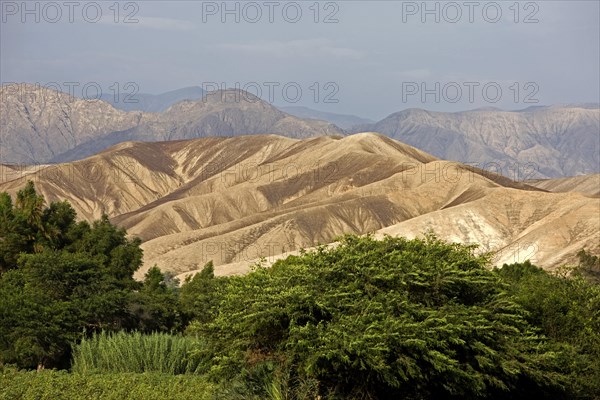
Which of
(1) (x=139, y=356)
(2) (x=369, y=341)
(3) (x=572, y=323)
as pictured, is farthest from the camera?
(1) (x=139, y=356)

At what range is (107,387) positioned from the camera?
95.1 feet

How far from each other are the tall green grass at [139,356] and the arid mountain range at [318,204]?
60.3 metres

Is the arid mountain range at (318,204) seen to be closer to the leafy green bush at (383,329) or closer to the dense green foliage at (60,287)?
the dense green foliage at (60,287)

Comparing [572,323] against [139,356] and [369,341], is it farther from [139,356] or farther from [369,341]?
[139,356]

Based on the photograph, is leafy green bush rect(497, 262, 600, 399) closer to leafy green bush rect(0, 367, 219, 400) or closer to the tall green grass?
leafy green bush rect(0, 367, 219, 400)

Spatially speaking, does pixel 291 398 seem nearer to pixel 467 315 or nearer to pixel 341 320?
pixel 341 320

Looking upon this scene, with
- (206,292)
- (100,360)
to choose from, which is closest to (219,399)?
(100,360)

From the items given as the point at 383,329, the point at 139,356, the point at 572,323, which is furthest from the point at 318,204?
the point at 383,329

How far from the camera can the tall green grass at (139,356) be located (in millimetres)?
35281

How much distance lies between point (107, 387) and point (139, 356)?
6.69 meters

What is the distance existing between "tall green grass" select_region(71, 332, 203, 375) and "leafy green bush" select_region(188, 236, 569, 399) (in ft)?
21.4

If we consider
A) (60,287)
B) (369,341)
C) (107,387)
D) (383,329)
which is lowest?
(60,287)

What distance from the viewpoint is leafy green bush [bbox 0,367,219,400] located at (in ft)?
91.4

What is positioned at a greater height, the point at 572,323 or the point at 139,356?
the point at 572,323
